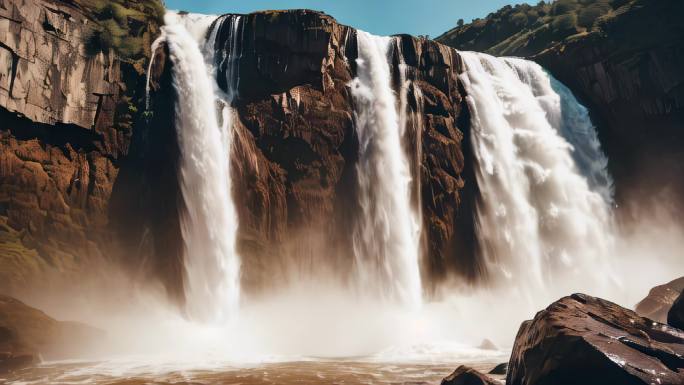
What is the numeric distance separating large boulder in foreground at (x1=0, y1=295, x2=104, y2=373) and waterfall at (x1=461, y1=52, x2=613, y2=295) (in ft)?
66.0

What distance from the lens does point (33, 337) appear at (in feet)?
56.7

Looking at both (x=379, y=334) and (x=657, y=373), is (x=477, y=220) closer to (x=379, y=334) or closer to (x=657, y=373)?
(x=379, y=334)

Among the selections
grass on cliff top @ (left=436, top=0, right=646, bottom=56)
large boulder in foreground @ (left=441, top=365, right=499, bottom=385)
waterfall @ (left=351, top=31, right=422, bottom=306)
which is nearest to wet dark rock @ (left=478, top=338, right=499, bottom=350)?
waterfall @ (left=351, top=31, right=422, bottom=306)

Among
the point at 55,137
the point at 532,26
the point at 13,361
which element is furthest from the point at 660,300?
the point at 532,26

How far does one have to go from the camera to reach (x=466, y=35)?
206ft

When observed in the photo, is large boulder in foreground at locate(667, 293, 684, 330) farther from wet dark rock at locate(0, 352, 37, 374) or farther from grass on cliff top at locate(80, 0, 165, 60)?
grass on cliff top at locate(80, 0, 165, 60)

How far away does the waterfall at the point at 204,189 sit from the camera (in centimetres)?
2325

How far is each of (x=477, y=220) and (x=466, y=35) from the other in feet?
126

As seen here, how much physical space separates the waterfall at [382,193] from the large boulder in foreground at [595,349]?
54.1ft

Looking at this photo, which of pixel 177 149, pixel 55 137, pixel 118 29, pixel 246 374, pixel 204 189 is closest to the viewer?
pixel 246 374

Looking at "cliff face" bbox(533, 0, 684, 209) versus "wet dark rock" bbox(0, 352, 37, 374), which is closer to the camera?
"wet dark rock" bbox(0, 352, 37, 374)

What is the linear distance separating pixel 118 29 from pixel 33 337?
1452 cm

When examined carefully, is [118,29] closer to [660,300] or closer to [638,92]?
[660,300]

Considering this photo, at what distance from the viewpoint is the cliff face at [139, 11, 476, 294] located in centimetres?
2583
